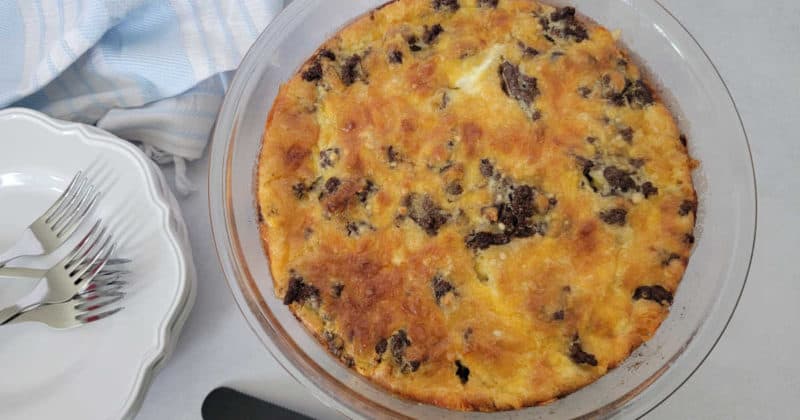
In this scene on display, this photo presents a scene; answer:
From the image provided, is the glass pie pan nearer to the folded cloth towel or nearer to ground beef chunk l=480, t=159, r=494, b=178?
the folded cloth towel

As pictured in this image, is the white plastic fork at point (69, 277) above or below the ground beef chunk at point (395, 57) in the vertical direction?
below

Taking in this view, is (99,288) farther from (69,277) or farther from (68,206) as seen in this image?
(68,206)

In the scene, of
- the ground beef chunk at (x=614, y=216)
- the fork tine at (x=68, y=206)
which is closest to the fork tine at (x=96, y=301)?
the fork tine at (x=68, y=206)

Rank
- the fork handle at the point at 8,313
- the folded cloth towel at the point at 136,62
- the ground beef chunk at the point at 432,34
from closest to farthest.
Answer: the fork handle at the point at 8,313
the ground beef chunk at the point at 432,34
the folded cloth towel at the point at 136,62

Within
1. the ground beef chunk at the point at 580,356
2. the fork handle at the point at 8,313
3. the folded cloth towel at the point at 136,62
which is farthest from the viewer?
the folded cloth towel at the point at 136,62

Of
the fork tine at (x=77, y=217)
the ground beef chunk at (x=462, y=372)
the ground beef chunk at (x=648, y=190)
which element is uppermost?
the ground beef chunk at (x=648, y=190)

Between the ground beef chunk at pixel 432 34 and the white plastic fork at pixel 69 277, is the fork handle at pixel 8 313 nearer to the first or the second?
the white plastic fork at pixel 69 277

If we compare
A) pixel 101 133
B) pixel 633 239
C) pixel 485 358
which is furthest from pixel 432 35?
pixel 101 133

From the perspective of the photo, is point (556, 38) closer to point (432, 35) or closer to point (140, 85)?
point (432, 35)
